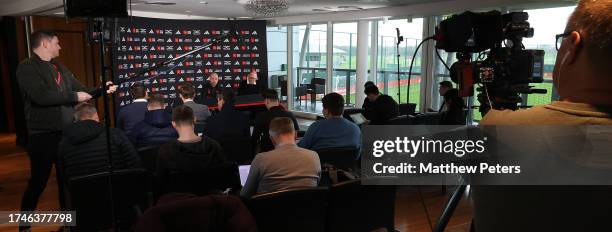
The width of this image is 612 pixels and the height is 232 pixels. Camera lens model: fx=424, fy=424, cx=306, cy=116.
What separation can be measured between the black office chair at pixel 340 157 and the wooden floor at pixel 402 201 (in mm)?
670

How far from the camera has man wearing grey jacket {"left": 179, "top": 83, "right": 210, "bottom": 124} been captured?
4469 mm

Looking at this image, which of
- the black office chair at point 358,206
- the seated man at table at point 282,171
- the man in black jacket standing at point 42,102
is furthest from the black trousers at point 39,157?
the black office chair at point 358,206

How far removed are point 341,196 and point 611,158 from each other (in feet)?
5.08

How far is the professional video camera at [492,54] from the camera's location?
1.53m

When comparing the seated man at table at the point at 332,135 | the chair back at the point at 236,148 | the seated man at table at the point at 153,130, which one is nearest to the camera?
the seated man at table at the point at 332,135

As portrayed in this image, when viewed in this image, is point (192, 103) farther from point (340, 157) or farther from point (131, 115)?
point (340, 157)

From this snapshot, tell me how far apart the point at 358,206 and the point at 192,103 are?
2778mm

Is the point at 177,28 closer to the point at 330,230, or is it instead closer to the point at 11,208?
the point at 11,208

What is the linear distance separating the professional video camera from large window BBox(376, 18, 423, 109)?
20.5 ft

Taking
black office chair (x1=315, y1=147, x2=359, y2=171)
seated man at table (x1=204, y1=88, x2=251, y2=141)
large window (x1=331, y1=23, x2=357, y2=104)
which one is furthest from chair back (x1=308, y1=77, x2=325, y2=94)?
black office chair (x1=315, y1=147, x2=359, y2=171)

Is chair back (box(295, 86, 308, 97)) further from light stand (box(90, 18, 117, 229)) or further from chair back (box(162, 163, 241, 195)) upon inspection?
light stand (box(90, 18, 117, 229))

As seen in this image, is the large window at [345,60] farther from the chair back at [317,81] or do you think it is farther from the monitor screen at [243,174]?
the monitor screen at [243,174]

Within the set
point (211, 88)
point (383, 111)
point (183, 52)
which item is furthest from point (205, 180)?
point (183, 52)

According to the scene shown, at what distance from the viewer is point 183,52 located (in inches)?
305
